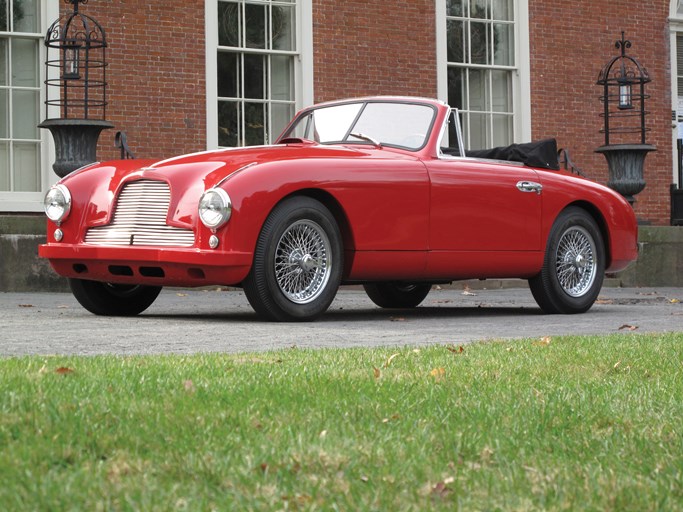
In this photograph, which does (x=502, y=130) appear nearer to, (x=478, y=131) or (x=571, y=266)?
(x=478, y=131)

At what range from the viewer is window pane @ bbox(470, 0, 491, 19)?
18766 mm

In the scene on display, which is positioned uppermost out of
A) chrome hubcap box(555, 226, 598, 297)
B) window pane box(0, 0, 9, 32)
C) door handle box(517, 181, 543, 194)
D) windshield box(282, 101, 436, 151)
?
window pane box(0, 0, 9, 32)

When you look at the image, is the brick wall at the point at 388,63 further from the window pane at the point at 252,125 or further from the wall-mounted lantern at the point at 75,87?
the window pane at the point at 252,125

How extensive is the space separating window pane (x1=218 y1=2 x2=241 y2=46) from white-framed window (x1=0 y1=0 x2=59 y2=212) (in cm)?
211

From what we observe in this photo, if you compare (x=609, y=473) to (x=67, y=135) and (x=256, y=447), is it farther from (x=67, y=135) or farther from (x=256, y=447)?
(x=67, y=135)

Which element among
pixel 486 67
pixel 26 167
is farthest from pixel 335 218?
pixel 486 67

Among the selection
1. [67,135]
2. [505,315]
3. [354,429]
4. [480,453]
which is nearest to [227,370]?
[354,429]

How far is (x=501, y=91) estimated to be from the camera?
62.4 ft

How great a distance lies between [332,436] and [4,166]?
1244 centimetres

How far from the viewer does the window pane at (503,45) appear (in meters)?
19.0

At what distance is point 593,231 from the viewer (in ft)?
35.1

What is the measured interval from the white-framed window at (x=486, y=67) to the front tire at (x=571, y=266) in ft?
25.9

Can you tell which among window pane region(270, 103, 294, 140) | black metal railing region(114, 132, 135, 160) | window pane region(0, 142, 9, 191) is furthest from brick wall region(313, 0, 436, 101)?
window pane region(0, 142, 9, 191)

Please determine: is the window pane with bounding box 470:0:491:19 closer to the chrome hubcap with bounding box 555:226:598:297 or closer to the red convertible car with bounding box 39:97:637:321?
the red convertible car with bounding box 39:97:637:321
